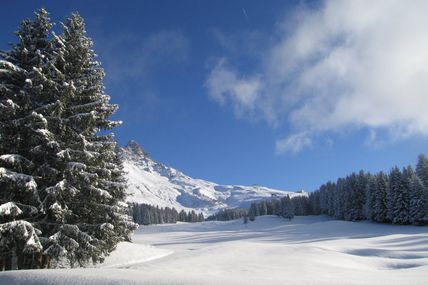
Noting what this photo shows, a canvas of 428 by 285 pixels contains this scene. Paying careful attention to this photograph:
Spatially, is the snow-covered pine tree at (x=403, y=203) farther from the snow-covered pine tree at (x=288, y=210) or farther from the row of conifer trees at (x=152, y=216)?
the row of conifer trees at (x=152, y=216)

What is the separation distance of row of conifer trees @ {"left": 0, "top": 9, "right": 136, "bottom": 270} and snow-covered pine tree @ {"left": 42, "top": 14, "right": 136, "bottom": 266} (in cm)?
4

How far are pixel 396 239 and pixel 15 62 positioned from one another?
48.1m

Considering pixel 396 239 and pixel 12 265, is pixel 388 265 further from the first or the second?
pixel 396 239

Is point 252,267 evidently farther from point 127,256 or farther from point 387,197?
point 387,197

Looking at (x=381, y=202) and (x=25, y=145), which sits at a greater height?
(x=25, y=145)

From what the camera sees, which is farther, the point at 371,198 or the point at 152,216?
the point at 152,216

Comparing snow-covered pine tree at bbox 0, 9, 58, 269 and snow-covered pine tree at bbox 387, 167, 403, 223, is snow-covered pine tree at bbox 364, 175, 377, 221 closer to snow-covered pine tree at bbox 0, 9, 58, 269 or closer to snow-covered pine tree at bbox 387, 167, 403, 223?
snow-covered pine tree at bbox 387, 167, 403, 223

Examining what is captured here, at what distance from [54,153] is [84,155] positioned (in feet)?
3.75

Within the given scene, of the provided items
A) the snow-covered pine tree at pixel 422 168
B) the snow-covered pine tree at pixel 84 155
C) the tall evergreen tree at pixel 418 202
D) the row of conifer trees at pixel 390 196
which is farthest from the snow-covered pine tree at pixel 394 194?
the snow-covered pine tree at pixel 84 155

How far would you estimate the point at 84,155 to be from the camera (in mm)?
14672

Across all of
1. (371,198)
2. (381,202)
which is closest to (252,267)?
(381,202)

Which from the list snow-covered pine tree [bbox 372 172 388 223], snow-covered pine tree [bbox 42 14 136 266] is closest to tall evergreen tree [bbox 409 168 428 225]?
snow-covered pine tree [bbox 372 172 388 223]

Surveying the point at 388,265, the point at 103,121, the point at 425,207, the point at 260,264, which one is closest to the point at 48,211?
the point at 103,121

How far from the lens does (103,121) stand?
17.2 m
